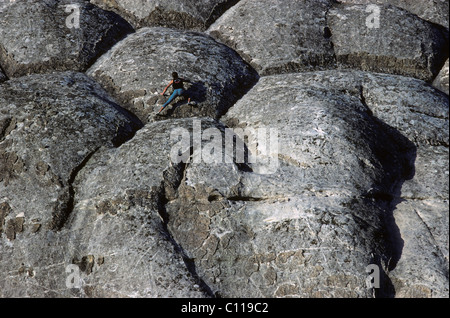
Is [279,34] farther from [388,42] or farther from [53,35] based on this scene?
[53,35]

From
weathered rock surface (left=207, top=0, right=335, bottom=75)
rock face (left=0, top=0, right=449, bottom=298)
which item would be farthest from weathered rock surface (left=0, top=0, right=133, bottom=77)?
weathered rock surface (left=207, top=0, right=335, bottom=75)

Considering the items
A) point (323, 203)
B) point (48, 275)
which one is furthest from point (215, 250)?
point (48, 275)

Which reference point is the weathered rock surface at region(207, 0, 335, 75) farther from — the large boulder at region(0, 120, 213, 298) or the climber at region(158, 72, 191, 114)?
the large boulder at region(0, 120, 213, 298)

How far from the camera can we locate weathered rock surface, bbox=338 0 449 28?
13297 millimetres

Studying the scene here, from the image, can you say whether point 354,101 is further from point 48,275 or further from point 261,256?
point 48,275

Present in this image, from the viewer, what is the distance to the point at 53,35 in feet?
37.8

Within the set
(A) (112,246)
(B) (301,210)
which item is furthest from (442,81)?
(A) (112,246)

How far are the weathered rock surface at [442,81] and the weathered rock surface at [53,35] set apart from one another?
24.9 ft

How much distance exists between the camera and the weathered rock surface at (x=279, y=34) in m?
11.8

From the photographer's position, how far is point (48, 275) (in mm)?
8148

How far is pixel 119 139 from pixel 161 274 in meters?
3.11

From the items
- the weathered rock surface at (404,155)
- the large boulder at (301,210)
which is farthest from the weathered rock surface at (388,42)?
Answer: the large boulder at (301,210)

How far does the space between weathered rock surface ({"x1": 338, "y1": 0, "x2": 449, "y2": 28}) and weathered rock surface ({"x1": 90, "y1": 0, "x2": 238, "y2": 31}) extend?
398cm

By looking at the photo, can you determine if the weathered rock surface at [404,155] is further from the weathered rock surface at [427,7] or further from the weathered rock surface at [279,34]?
the weathered rock surface at [427,7]
